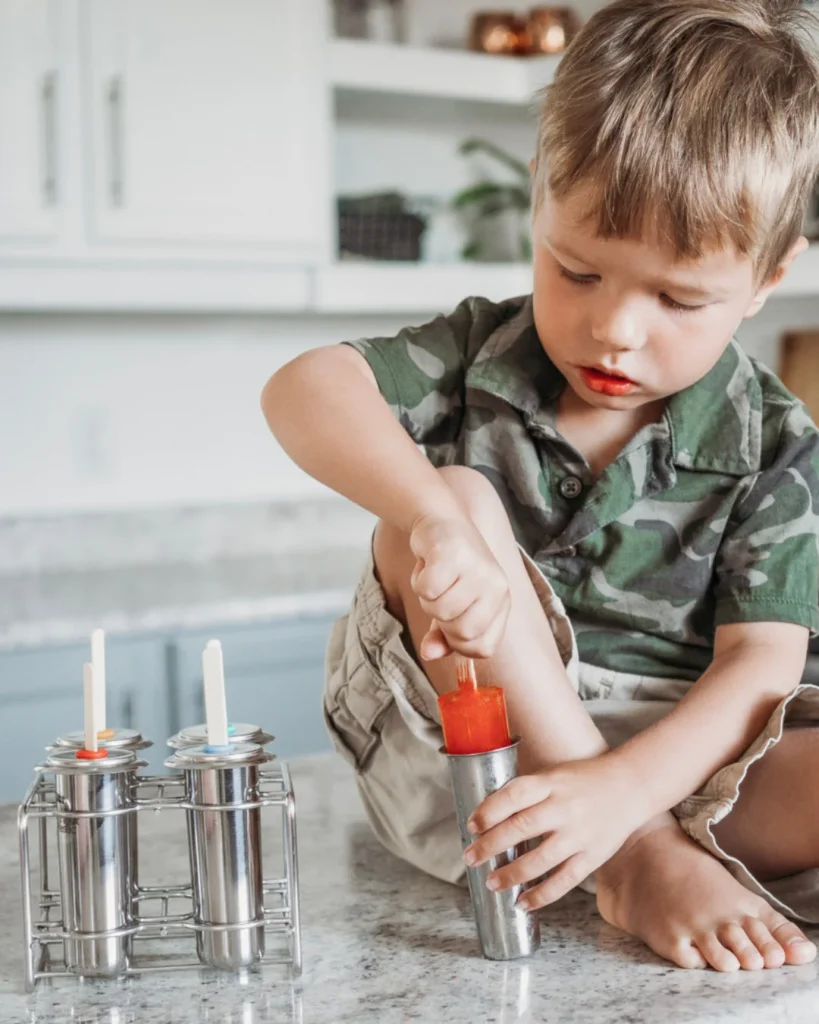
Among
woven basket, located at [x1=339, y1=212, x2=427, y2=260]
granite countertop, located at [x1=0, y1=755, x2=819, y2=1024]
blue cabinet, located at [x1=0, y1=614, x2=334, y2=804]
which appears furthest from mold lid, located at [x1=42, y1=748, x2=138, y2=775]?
woven basket, located at [x1=339, y1=212, x2=427, y2=260]

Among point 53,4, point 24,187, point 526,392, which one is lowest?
point 526,392

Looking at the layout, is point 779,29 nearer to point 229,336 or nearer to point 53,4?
point 53,4

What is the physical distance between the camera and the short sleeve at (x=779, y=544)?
1.04m

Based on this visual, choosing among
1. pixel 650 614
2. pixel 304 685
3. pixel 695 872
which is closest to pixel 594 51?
pixel 650 614

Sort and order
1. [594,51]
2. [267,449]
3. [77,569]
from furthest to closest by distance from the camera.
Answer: [267,449] → [77,569] → [594,51]

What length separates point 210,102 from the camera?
7.82 feet

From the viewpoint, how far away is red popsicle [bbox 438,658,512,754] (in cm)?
81

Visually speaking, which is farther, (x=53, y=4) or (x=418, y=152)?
(x=418, y=152)

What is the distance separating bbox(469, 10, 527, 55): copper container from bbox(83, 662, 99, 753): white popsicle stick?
229 centimetres

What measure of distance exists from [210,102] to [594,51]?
1505 mm

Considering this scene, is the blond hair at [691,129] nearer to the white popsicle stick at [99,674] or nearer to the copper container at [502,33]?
the white popsicle stick at [99,674]

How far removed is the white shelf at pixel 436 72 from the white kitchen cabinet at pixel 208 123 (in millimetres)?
86

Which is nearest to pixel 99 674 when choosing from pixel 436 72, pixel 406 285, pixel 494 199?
pixel 406 285

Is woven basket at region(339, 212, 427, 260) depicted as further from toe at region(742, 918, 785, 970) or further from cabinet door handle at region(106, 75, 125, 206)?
toe at region(742, 918, 785, 970)
